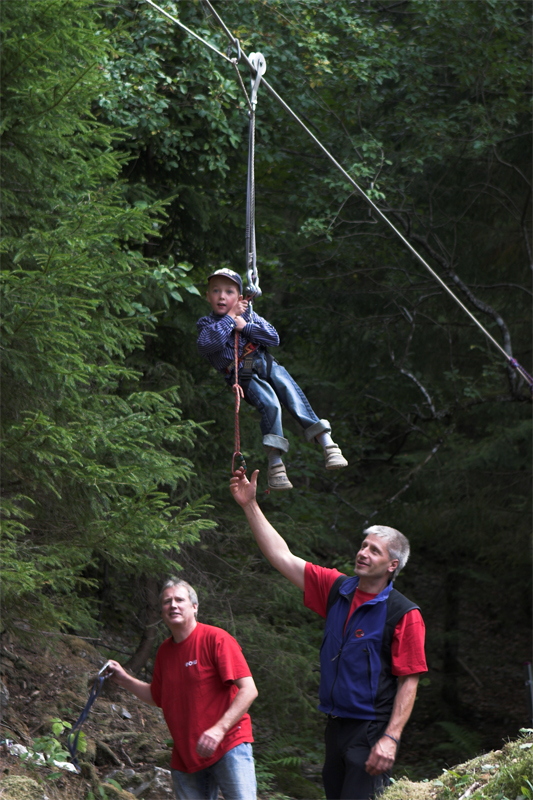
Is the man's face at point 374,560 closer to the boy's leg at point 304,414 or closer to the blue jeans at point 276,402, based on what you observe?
the boy's leg at point 304,414

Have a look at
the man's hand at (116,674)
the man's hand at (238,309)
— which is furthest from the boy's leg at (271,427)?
the man's hand at (116,674)

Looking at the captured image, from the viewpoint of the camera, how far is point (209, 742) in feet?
10.5

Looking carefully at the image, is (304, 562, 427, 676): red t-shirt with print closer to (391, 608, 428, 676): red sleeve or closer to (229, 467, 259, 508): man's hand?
(391, 608, 428, 676): red sleeve

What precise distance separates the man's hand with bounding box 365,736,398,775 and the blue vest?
0.12 meters

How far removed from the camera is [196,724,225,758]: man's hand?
3.19m

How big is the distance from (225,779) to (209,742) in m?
0.26

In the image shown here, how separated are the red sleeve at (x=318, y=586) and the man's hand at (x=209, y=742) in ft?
2.23

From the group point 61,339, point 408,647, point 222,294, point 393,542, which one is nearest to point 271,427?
point 222,294

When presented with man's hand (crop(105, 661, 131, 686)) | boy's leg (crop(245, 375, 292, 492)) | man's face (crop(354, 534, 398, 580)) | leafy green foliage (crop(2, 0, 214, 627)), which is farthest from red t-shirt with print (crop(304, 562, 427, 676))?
leafy green foliage (crop(2, 0, 214, 627))

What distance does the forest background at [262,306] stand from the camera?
5.00 metres

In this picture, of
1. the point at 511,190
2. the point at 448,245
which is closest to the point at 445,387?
the point at 448,245

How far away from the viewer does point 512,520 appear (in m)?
10.7

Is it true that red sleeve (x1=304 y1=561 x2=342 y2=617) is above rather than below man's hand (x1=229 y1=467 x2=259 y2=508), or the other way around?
below

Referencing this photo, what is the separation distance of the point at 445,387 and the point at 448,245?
6.78ft
